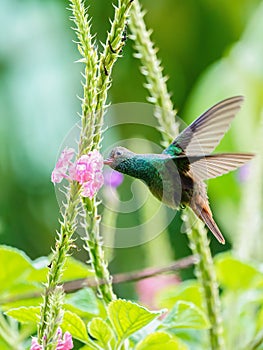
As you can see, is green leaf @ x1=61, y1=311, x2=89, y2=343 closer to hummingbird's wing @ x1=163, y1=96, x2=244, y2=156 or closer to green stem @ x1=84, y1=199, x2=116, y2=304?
green stem @ x1=84, y1=199, x2=116, y2=304

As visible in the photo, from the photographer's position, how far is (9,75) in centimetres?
320

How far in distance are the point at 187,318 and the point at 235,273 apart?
0.93 feet

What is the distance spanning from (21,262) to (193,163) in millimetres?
353

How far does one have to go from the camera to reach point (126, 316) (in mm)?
950

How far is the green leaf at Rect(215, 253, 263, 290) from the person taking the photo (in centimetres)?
133

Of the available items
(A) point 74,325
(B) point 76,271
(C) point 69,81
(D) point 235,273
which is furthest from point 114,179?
(C) point 69,81

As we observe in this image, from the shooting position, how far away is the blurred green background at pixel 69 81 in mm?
2549

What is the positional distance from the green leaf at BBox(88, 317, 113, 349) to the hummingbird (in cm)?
19

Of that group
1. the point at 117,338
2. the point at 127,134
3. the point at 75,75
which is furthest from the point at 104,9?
the point at 117,338

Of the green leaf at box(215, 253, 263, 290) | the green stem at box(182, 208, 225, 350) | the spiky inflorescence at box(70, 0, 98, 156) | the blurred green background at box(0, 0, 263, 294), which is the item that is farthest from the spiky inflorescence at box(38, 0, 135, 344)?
the blurred green background at box(0, 0, 263, 294)

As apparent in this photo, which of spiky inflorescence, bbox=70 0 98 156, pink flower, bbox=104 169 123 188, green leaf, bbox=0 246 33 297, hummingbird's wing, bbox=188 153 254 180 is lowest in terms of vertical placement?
green leaf, bbox=0 246 33 297

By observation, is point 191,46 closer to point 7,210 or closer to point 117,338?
point 7,210

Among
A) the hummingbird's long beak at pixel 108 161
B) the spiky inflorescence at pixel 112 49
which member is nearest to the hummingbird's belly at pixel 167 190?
the hummingbird's long beak at pixel 108 161

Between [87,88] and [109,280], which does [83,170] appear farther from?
[109,280]
